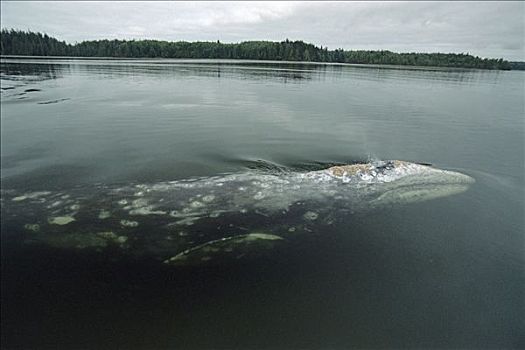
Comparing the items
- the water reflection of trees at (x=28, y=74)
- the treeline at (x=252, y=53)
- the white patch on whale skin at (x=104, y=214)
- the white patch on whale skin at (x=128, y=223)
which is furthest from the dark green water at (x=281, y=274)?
the treeline at (x=252, y=53)

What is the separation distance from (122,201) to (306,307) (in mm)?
6407

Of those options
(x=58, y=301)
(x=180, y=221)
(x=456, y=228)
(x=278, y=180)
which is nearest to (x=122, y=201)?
(x=180, y=221)

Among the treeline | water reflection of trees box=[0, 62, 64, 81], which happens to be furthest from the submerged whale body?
the treeline

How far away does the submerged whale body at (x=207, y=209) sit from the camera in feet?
27.0

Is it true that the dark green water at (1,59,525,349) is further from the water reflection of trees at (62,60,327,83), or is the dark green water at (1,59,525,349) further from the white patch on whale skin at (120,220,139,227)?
the water reflection of trees at (62,60,327,83)

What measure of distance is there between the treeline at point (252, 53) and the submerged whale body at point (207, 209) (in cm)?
14370

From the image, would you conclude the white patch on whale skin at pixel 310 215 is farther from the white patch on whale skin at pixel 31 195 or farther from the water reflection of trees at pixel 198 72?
the water reflection of trees at pixel 198 72

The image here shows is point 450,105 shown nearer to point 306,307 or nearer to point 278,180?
point 278,180

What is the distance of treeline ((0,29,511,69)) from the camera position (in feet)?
→ 466

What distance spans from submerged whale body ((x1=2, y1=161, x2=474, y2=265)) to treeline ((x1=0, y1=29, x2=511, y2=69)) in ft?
471

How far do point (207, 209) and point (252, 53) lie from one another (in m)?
162

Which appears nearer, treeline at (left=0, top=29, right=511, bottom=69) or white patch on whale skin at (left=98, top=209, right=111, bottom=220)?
white patch on whale skin at (left=98, top=209, right=111, bottom=220)

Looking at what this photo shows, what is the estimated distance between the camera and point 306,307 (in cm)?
689

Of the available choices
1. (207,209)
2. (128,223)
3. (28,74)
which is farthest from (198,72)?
(128,223)
